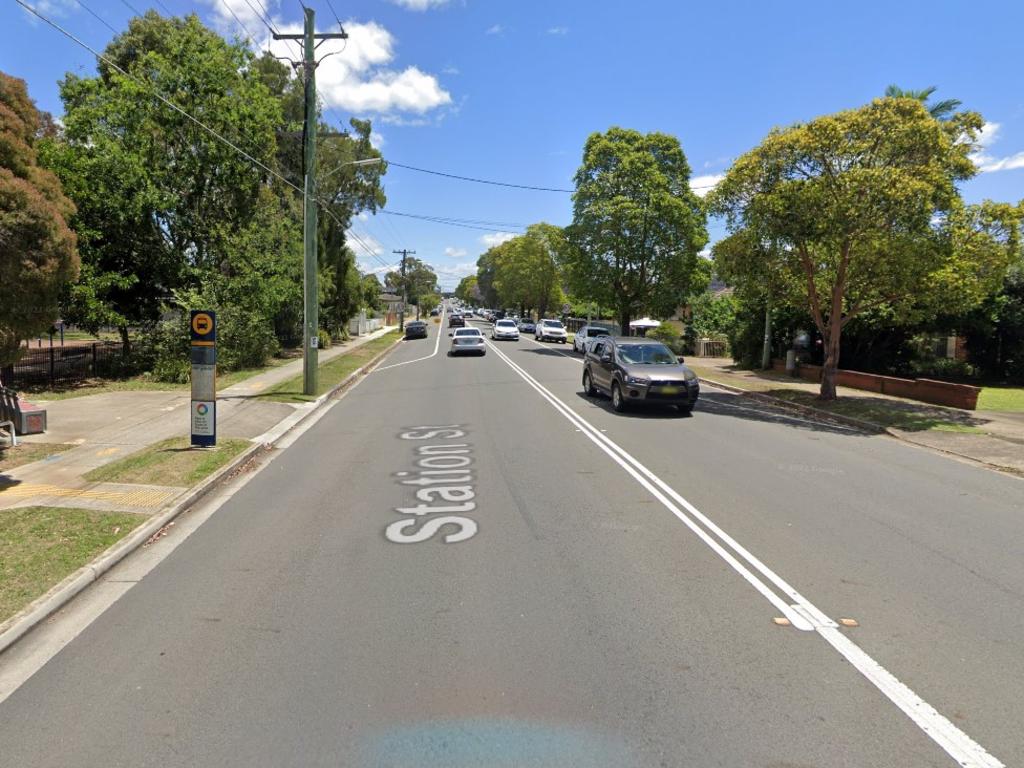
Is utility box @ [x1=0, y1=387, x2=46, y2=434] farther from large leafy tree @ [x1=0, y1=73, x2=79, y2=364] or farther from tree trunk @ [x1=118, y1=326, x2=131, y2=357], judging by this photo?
tree trunk @ [x1=118, y1=326, x2=131, y2=357]

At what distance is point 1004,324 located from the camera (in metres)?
23.0

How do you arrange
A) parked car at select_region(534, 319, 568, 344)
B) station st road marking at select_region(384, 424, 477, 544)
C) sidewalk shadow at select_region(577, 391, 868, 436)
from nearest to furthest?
station st road marking at select_region(384, 424, 477, 544) < sidewalk shadow at select_region(577, 391, 868, 436) < parked car at select_region(534, 319, 568, 344)

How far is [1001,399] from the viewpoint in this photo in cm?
1908

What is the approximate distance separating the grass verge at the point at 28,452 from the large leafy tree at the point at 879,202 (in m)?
14.4

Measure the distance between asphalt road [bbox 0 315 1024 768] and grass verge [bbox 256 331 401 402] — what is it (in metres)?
8.76

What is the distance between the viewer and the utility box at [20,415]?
1161cm

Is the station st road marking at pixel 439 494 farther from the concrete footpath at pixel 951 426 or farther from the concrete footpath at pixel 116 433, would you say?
the concrete footpath at pixel 951 426

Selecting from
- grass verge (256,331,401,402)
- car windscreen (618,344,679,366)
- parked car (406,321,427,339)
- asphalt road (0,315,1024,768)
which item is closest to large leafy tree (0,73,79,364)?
asphalt road (0,315,1024,768)

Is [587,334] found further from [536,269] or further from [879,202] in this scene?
[536,269]

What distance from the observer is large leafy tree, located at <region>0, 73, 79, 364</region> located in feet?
28.1

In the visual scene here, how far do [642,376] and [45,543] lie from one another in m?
11.3

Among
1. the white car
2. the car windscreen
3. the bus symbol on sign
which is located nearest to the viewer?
the bus symbol on sign

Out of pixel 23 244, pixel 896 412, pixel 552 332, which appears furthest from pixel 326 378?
pixel 552 332

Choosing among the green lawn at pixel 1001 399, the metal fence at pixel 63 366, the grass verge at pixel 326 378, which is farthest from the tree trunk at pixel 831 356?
the metal fence at pixel 63 366
